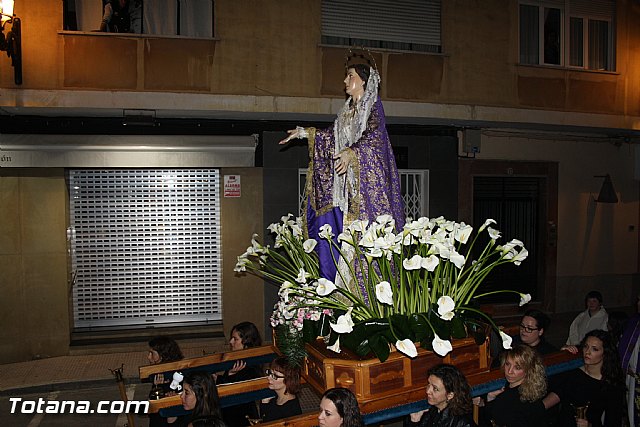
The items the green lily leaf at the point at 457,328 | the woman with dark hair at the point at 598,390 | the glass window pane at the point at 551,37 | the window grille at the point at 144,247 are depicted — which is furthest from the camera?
the glass window pane at the point at 551,37

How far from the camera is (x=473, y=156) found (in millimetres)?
11383

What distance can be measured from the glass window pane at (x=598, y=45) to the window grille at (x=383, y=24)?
3502mm

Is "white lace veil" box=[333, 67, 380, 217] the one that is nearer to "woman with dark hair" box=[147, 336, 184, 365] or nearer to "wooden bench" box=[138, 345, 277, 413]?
"wooden bench" box=[138, 345, 277, 413]

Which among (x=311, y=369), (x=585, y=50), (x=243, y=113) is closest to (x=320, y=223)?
(x=311, y=369)

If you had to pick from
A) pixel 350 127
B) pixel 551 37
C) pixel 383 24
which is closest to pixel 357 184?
pixel 350 127

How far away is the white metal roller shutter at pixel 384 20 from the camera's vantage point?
1006cm

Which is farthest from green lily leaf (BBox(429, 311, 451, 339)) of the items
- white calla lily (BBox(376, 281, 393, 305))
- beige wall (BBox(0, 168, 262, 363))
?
beige wall (BBox(0, 168, 262, 363))

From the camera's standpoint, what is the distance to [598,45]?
11.9 metres

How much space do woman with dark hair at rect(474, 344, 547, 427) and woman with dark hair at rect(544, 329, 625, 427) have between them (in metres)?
0.62

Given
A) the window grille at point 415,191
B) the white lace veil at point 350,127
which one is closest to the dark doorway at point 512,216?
the window grille at point 415,191

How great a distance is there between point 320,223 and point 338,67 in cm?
612

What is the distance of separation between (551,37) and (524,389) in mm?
9327

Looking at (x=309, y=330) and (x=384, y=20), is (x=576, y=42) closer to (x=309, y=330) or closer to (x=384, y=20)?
(x=384, y=20)

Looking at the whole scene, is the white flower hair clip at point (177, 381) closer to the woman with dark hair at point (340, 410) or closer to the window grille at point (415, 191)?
the woman with dark hair at point (340, 410)
